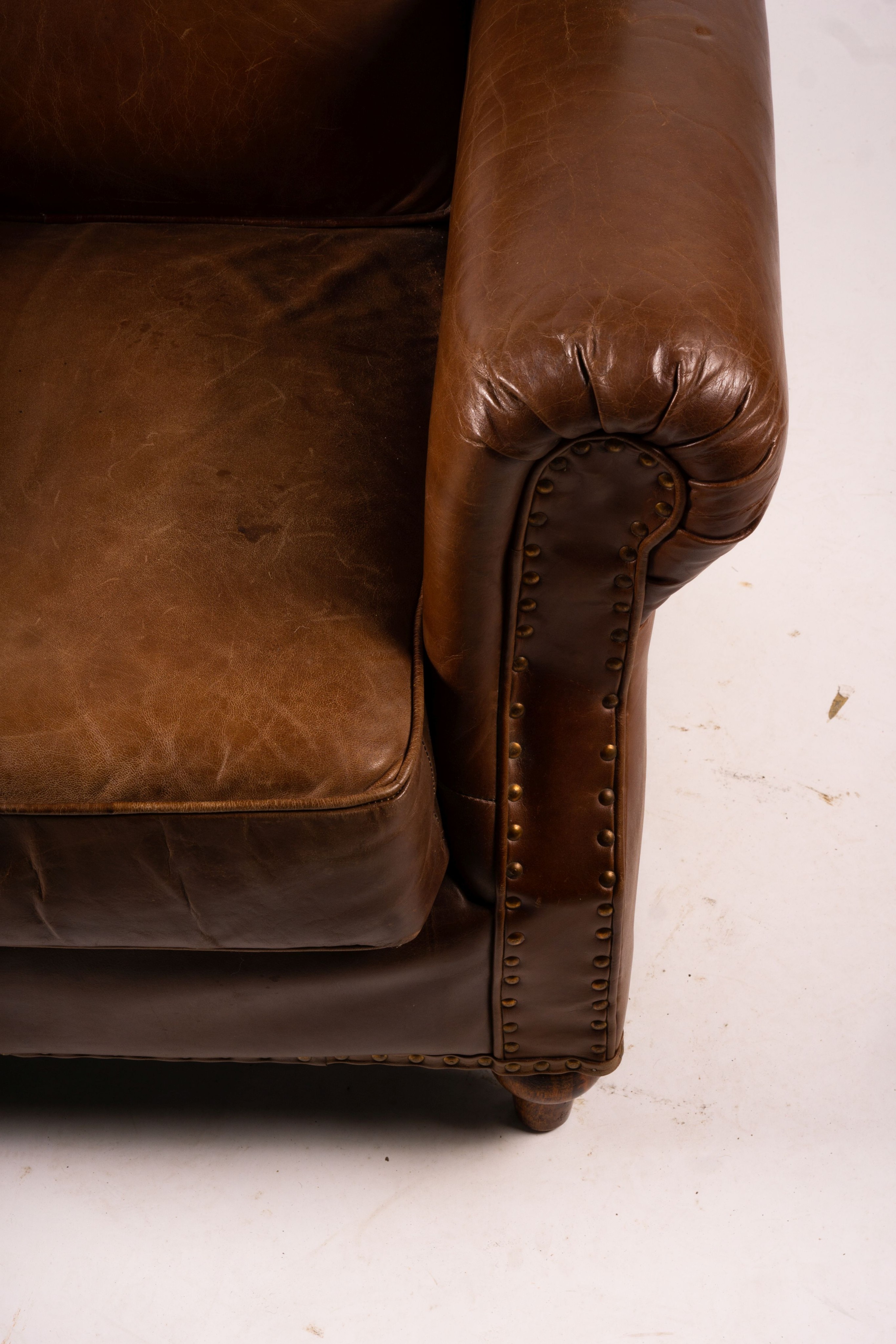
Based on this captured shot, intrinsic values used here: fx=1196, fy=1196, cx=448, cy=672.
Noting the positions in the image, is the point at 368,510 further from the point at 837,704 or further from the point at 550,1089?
the point at 837,704

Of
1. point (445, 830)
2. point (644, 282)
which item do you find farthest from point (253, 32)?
point (445, 830)

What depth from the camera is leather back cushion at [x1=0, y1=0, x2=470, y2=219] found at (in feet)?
3.50

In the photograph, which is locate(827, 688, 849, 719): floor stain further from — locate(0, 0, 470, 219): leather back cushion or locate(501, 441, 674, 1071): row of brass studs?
locate(0, 0, 470, 219): leather back cushion

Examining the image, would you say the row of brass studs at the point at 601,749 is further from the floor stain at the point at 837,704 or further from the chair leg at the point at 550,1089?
the floor stain at the point at 837,704

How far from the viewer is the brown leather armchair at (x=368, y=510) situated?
2.23 ft

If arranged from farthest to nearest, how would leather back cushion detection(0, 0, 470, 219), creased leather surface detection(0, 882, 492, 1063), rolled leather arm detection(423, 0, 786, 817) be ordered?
leather back cushion detection(0, 0, 470, 219), creased leather surface detection(0, 882, 492, 1063), rolled leather arm detection(423, 0, 786, 817)

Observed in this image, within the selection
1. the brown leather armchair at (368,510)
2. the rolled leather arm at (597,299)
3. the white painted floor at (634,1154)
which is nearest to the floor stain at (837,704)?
the white painted floor at (634,1154)

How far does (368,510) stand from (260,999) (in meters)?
0.38

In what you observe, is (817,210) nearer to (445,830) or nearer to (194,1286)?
(445,830)

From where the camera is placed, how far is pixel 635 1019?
1.13 meters

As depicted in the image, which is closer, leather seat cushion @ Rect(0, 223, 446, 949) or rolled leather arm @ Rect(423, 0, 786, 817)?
rolled leather arm @ Rect(423, 0, 786, 817)

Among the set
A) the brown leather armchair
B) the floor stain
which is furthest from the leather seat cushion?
the floor stain

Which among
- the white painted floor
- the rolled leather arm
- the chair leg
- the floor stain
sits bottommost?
the white painted floor

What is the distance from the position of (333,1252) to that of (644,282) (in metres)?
0.80
